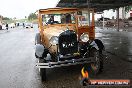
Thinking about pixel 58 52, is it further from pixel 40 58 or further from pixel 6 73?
pixel 6 73

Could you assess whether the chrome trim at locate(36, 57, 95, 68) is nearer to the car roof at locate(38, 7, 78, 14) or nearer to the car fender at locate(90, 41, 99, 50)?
the car fender at locate(90, 41, 99, 50)

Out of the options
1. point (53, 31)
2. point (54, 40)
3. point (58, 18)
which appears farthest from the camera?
point (58, 18)

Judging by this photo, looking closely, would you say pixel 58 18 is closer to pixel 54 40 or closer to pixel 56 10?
pixel 56 10

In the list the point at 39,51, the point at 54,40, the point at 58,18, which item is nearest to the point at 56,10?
the point at 58,18

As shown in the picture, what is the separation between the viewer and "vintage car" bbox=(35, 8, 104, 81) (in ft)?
29.2

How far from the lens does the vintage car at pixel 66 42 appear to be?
29.2ft

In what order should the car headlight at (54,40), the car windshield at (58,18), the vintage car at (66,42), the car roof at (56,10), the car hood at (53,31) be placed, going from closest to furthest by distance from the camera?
the vintage car at (66,42), the car headlight at (54,40), the car hood at (53,31), the car roof at (56,10), the car windshield at (58,18)

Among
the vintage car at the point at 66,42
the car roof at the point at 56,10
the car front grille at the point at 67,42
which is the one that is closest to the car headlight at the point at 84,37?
the vintage car at the point at 66,42

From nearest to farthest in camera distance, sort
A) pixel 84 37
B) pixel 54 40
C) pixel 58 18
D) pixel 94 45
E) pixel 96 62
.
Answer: pixel 96 62 → pixel 94 45 → pixel 54 40 → pixel 84 37 → pixel 58 18

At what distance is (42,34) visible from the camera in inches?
423

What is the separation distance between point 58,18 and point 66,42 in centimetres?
226

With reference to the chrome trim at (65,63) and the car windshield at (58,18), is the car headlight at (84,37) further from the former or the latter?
the car windshield at (58,18)

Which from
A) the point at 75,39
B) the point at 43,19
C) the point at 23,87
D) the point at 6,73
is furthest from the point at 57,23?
the point at 23,87

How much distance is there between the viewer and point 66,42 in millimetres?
8961
